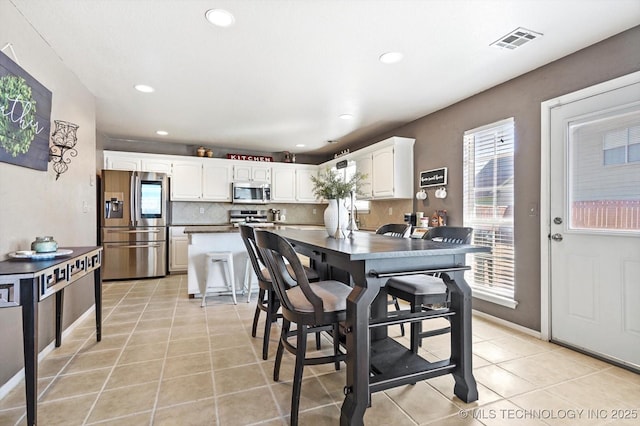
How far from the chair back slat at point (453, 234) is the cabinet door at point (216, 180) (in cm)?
445

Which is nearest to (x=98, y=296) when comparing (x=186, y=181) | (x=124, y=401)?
(x=124, y=401)

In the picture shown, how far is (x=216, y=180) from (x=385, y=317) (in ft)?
16.5

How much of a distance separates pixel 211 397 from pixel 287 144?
4.83 m

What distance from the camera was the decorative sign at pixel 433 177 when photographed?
379 cm

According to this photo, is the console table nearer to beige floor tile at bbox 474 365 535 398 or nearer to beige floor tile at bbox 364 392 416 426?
beige floor tile at bbox 364 392 416 426

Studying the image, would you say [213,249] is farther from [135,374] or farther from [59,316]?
[135,374]

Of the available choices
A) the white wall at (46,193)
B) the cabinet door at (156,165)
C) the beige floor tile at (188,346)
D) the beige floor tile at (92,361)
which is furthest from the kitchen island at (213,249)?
the cabinet door at (156,165)

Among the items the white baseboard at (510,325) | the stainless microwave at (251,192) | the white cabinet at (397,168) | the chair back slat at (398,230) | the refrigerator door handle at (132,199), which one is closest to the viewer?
the white baseboard at (510,325)

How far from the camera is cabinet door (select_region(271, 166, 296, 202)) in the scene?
6453mm

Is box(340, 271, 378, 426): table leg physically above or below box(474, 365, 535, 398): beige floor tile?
above

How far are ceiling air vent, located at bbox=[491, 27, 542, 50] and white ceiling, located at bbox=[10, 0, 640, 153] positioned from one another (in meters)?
0.05

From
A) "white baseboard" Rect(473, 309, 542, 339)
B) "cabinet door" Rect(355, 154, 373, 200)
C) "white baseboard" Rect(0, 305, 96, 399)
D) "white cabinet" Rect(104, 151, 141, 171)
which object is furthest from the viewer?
"white cabinet" Rect(104, 151, 141, 171)

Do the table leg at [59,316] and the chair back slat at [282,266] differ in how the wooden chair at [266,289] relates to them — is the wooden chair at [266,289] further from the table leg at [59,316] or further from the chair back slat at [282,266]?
the table leg at [59,316]

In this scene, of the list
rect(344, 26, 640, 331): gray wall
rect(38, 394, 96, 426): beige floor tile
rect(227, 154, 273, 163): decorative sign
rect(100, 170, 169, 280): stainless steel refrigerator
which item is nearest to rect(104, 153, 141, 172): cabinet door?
rect(100, 170, 169, 280): stainless steel refrigerator
